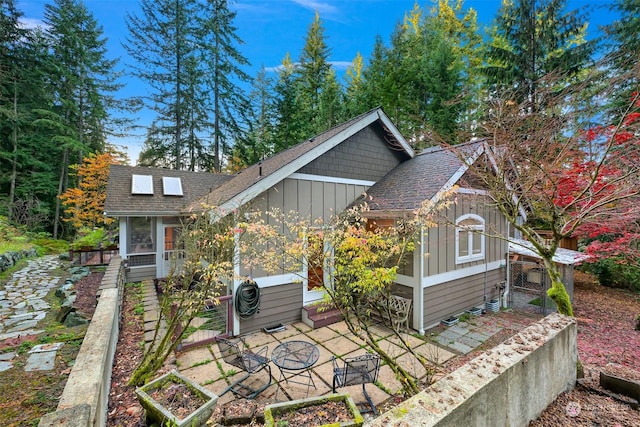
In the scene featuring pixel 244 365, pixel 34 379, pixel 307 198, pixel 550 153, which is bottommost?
pixel 244 365

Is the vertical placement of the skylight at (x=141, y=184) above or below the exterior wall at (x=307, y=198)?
above

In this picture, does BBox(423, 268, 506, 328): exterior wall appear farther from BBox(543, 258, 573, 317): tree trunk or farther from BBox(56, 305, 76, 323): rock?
BBox(56, 305, 76, 323): rock

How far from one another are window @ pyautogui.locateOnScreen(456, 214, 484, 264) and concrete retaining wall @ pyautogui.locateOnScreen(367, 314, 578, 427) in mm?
3427

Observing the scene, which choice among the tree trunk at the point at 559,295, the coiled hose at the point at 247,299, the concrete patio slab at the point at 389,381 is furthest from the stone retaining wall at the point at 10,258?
the tree trunk at the point at 559,295

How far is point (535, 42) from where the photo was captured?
12539 mm

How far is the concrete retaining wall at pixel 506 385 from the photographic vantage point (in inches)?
83.1

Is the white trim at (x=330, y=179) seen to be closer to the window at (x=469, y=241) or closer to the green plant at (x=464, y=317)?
the window at (x=469, y=241)

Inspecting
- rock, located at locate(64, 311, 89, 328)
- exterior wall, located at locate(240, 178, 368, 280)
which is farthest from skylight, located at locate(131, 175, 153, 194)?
exterior wall, located at locate(240, 178, 368, 280)

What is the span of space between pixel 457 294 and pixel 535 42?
43.3ft

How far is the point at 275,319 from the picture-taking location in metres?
6.66

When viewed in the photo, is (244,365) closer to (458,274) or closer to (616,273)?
(458,274)

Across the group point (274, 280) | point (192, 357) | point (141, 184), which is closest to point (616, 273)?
point (274, 280)

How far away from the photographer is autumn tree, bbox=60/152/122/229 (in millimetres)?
16627

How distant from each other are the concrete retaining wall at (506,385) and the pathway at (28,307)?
5123 millimetres
